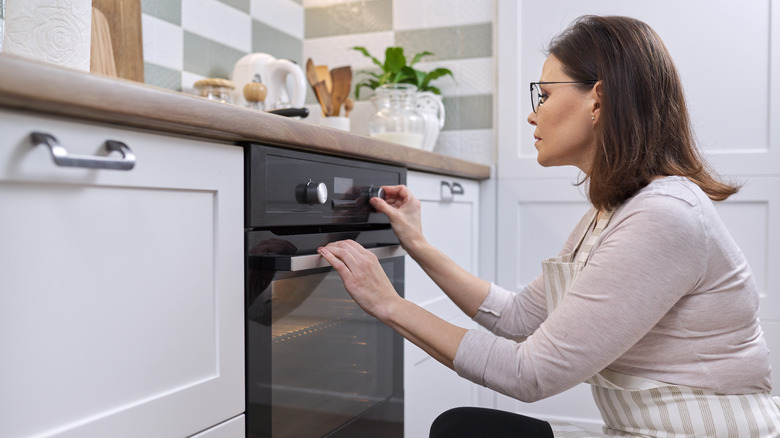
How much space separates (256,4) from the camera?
223 cm

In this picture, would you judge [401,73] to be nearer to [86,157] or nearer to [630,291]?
[630,291]

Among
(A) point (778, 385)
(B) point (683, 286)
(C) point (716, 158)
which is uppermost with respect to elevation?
(C) point (716, 158)

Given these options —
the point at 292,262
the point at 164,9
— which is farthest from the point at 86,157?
the point at 164,9

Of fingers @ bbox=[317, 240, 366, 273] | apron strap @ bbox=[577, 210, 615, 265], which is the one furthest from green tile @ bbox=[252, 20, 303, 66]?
apron strap @ bbox=[577, 210, 615, 265]

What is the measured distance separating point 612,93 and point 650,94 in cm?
6

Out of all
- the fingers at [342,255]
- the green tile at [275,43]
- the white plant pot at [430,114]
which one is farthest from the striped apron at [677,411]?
the green tile at [275,43]

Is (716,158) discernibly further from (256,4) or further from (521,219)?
(256,4)

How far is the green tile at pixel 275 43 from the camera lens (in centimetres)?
223

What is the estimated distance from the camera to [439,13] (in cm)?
237

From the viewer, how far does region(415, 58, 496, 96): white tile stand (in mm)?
2314

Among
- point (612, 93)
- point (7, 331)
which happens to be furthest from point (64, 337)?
point (612, 93)

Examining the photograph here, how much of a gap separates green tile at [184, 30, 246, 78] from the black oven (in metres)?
0.81

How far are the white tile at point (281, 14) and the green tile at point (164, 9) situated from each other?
41 cm

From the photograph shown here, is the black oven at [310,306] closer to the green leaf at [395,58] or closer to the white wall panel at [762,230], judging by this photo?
the green leaf at [395,58]
